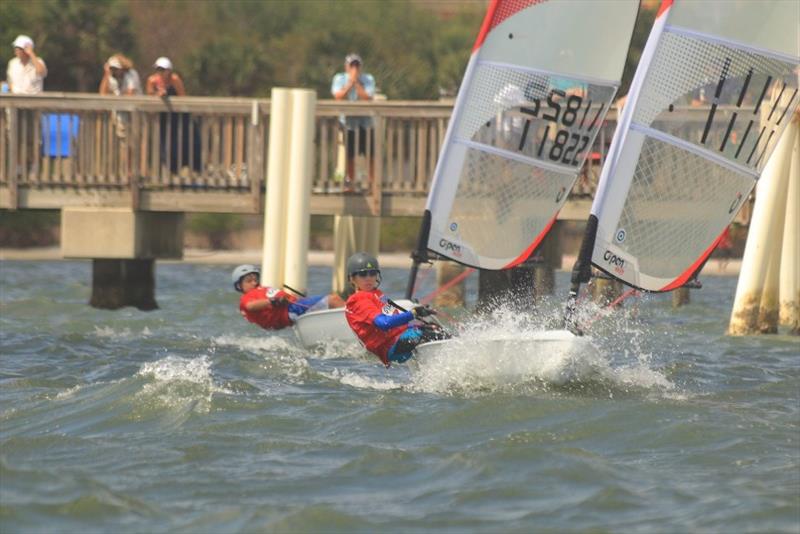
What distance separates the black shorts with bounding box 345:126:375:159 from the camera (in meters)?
17.1

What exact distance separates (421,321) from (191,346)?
11.4 ft

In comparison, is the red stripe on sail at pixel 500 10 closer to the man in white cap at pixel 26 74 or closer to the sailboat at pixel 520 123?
the sailboat at pixel 520 123

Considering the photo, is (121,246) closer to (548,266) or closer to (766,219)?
(548,266)

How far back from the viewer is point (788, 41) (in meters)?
11.5

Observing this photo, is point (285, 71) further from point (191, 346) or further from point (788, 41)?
point (788, 41)

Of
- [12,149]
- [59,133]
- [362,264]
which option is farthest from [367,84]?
[362,264]

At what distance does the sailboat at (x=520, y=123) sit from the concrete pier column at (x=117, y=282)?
5.79 meters

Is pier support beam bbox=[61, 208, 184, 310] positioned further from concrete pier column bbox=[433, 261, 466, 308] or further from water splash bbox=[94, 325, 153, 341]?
concrete pier column bbox=[433, 261, 466, 308]

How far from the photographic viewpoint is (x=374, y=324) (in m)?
11.4

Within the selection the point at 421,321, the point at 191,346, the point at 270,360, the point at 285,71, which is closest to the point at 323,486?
the point at 421,321

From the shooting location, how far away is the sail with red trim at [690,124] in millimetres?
11367

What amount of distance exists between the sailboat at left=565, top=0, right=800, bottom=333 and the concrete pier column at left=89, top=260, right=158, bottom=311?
805 cm

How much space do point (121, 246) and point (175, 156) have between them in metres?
1.16

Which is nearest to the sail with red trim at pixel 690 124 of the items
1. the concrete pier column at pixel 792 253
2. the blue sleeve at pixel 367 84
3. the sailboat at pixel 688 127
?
the sailboat at pixel 688 127
